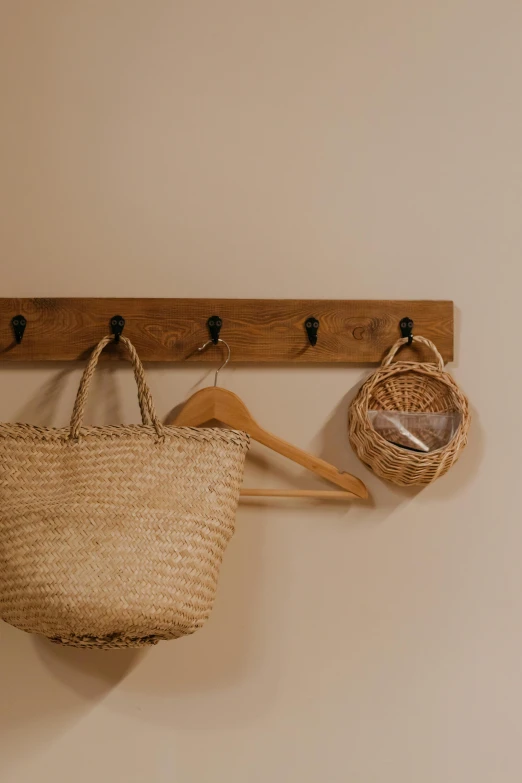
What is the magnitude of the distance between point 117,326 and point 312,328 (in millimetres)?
354

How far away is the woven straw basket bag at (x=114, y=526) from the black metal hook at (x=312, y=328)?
0.79 feet

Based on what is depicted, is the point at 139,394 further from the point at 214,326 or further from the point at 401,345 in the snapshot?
the point at 401,345

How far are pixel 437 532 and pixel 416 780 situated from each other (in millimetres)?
452

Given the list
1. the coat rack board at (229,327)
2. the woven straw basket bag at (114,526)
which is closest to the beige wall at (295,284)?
the coat rack board at (229,327)

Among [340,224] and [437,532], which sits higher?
[340,224]

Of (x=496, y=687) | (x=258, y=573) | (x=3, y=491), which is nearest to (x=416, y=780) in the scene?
(x=496, y=687)

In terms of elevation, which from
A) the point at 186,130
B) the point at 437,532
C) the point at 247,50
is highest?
the point at 247,50

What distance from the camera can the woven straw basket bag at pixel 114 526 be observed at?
3.51 feet

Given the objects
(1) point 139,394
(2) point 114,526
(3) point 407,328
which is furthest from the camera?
(3) point 407,328

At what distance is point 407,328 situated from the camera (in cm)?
134

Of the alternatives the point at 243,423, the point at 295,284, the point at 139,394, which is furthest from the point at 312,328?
the point at 139,394

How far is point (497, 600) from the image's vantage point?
53.3 inches

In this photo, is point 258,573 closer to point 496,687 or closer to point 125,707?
point 125,707

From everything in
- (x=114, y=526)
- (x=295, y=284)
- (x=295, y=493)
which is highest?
(x=295, y=284)
